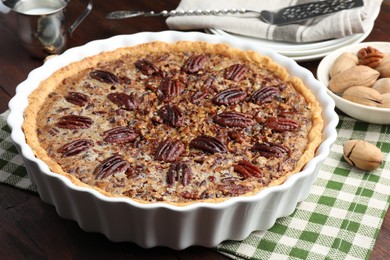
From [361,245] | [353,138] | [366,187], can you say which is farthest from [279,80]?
[361,245]

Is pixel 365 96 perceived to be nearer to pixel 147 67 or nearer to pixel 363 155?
pixel 363 155

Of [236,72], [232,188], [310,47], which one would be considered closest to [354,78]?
[310,47]

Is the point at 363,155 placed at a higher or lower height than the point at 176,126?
lower

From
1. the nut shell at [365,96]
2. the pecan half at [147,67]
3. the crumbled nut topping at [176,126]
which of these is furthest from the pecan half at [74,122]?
the nut shell at [365,96]

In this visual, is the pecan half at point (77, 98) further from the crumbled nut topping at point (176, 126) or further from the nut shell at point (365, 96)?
the nut shell at point (365, 96)

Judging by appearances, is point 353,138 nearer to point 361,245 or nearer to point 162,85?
point 361,245

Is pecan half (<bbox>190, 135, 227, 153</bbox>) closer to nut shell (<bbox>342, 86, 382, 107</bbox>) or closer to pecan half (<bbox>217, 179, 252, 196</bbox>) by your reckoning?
pecan half (<bbox>217, 179, 252, 196</bbox>)

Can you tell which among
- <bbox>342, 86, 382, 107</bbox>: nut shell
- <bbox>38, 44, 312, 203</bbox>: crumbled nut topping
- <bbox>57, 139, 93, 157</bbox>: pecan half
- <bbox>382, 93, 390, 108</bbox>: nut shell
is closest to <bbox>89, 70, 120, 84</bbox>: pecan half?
<bbox>38, 44, 312, 203</bbox>: crumbled nut topping
